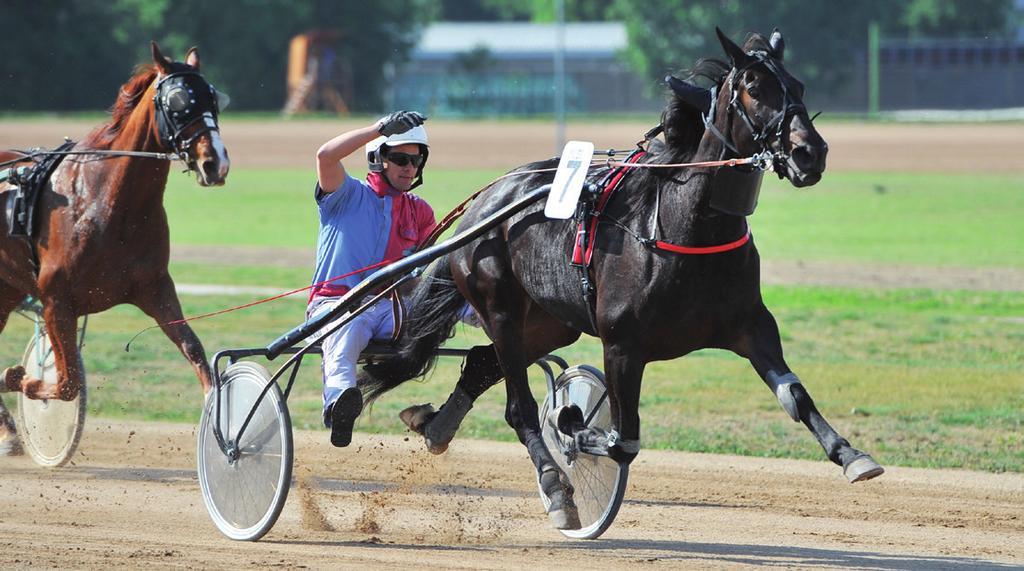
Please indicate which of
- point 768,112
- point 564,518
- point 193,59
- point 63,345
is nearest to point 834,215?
point 193,59

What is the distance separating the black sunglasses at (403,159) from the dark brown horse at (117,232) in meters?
1.02

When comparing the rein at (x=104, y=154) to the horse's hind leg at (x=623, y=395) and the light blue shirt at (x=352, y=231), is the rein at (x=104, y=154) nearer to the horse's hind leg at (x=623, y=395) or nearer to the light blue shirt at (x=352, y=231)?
the light blue shirt at (x=352, y=231)

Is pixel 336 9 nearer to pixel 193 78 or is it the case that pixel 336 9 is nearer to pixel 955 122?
pixel 955 122

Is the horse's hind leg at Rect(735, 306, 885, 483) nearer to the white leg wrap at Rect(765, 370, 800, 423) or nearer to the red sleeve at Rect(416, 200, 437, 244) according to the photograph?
the white leg wrap at Rect(765, 370, 800, 423)

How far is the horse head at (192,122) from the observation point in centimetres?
616

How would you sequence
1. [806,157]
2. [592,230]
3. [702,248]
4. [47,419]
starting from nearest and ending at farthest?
[806,157]
[702,248]
[592,230]
[47,419]

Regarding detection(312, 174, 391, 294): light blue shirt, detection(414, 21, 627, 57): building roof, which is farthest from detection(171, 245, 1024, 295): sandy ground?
detection(414, 21, 627, 57): building roof

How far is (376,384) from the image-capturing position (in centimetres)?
613

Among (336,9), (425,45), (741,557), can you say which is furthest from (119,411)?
(425,45)

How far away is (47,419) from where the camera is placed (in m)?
7.20

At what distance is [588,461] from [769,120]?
1.70m

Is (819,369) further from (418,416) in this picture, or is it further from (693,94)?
(693,94)

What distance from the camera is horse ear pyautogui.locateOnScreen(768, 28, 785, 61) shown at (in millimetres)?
4719

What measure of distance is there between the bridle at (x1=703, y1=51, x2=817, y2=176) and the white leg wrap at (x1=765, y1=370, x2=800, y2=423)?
0.66 m
